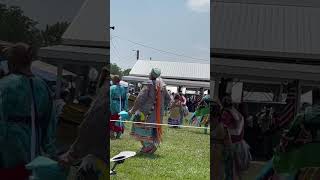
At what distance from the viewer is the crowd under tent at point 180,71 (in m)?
3.52

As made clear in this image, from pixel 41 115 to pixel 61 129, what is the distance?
121 millimetres

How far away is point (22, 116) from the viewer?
93.4 inches

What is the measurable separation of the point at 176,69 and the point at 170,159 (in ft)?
7.30

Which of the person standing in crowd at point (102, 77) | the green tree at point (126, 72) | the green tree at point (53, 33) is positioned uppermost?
the green tree at point (53, 33)

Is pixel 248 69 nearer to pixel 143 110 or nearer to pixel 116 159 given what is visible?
pixel 116 159

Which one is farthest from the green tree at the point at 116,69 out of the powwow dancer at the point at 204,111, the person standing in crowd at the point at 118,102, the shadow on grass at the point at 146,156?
the person standing in crowd at the point at 118,102

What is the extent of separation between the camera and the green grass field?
5094 millimetres

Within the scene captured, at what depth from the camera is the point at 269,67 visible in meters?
2.39

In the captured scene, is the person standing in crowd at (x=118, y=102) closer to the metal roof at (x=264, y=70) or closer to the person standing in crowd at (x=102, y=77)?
the person standing in crowd at (x=102, y=77)

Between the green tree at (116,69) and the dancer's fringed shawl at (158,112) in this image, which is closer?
the green tree at (116,69)

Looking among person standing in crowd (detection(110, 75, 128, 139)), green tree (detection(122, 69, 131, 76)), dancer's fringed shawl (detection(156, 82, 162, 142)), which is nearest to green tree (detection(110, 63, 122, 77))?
green tree (detection(122, 69, 131, 76))

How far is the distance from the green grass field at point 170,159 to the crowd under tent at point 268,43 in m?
1.99

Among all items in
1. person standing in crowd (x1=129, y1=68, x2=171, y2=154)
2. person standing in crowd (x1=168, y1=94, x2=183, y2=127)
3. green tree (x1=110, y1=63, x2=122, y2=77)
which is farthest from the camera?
person standing in crowd (x1=168, y1=94, x2=183, y2=127)

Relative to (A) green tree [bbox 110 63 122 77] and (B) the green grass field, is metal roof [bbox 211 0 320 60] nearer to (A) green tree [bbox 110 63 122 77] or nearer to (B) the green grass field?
(A) green tree [bbox 110 63 122 77]
